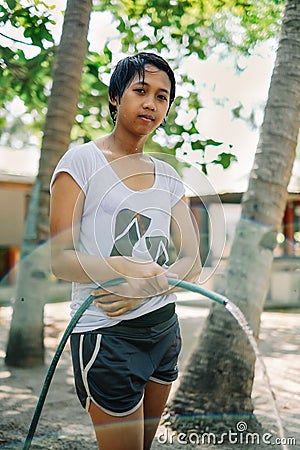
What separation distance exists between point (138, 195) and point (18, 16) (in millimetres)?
2153

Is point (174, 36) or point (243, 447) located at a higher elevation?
point (174, 36)

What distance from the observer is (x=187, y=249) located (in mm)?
1654

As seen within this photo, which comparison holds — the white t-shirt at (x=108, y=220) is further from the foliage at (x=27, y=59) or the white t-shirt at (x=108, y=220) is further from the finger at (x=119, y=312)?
the foliage at (x=27, y=59)

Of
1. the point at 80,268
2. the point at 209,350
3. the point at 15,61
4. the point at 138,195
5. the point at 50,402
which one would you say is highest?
the point at 15,61

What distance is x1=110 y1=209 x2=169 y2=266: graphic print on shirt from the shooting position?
155 cm

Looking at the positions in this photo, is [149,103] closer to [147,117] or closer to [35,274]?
[147,117]

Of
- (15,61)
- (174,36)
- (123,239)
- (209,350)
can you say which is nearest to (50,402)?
(209,350)

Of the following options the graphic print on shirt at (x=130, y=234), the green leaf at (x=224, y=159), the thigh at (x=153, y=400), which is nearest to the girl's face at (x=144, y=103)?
the graphic print on shirt at (x=130, y=234)

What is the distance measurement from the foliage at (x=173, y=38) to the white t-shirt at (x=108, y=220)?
2.16 meters

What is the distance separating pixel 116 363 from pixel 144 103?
66 cm

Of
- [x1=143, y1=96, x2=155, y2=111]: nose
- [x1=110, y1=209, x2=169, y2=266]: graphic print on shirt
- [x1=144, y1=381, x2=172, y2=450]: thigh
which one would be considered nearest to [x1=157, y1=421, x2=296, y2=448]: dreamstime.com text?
[x1=144, y1=381, x2=172, y2=450]: thigh

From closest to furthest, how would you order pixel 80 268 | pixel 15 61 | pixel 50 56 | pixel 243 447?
pixel 80 268 → pixel 243 447 → pixel 15 61 → pixel 50 56

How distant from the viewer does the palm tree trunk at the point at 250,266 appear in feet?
10.4

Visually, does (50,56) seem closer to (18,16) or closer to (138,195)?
(18,16)
